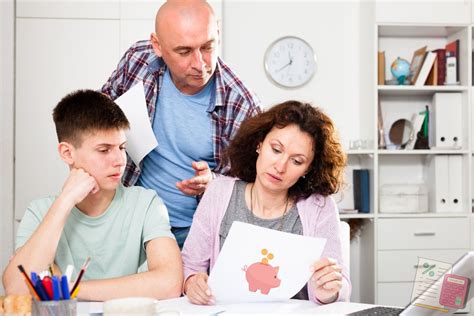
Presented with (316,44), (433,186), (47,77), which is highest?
(316,44)

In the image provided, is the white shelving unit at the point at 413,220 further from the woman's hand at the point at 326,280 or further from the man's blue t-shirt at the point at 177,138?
the woman's hand at the point at 326,280

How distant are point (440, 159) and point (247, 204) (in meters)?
2.50

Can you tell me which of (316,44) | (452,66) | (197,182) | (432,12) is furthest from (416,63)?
(197,182)

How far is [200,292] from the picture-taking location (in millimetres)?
1527

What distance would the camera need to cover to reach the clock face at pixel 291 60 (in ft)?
13.9

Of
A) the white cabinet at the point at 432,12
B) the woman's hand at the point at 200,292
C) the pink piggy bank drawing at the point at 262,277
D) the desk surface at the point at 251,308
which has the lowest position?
the desk surface at the point at 251,308

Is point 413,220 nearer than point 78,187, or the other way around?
point 78,187

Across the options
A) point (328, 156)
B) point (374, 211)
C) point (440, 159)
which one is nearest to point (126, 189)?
point (328, 156)

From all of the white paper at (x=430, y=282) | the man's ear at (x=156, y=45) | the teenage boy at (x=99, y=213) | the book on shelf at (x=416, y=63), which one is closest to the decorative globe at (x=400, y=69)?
the book on shelf at (x=416, y=63)

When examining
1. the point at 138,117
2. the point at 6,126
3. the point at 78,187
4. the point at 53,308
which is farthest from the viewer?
the point at 6,126

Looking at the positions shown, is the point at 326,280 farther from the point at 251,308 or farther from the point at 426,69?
the point at 426,69

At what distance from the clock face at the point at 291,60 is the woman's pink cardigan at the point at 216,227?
2432 mm

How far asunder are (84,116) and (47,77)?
6.98ft

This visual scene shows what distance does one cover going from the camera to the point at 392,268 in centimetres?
394
